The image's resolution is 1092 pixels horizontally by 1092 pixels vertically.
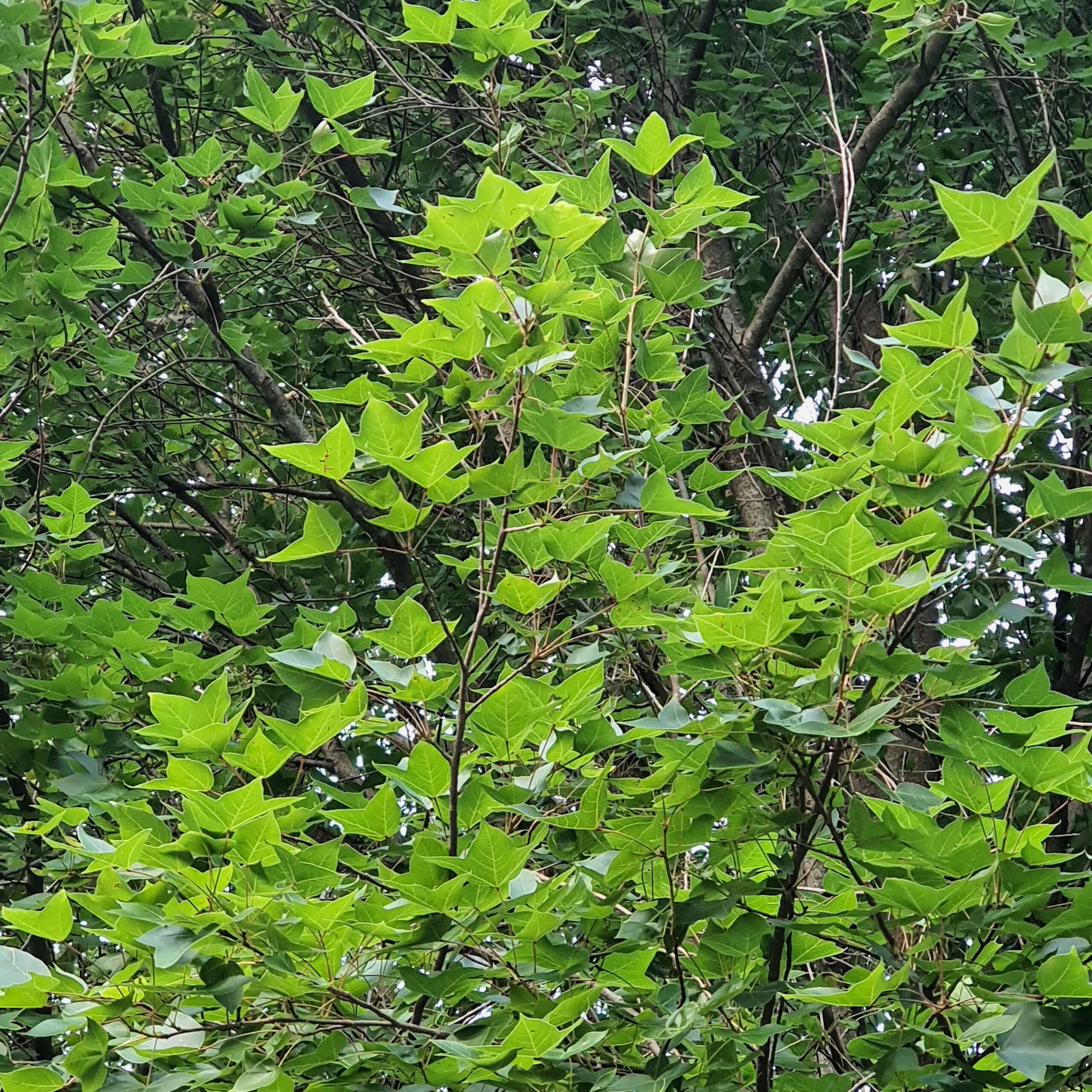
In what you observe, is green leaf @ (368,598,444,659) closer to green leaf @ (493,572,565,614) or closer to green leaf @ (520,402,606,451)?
green leaf @ (493,572,565,614)

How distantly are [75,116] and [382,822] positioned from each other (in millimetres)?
2920

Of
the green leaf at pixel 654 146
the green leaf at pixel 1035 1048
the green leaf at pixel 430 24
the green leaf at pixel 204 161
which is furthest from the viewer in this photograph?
the green leaf at pixel 204 161

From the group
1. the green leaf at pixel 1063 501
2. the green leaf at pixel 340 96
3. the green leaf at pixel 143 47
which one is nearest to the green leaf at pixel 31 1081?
the green leaf at pixel 1063 501

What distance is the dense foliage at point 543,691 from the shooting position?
75.5 inches

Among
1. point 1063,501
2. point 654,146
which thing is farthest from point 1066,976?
point 654,146

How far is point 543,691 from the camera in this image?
2.10m

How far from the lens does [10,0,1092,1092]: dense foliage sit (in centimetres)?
192

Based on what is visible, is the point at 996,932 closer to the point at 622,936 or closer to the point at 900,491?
the point at 622,936

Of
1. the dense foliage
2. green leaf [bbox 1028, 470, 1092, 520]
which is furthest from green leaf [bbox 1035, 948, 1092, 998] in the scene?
green leaf [bbox 1028, 470, 1092, 520]

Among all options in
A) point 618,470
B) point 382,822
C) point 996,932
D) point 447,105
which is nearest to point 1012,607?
point 996,932

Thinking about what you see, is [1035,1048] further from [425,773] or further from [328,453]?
[328,453]

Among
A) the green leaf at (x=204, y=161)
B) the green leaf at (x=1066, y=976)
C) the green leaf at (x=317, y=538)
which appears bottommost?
the green leaf at (x=1066, y=976)

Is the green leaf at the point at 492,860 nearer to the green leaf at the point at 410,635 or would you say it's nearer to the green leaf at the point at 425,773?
the green leaf at the point at 425,773

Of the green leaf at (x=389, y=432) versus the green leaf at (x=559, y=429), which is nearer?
the green leaf at (x=389, y=432)
